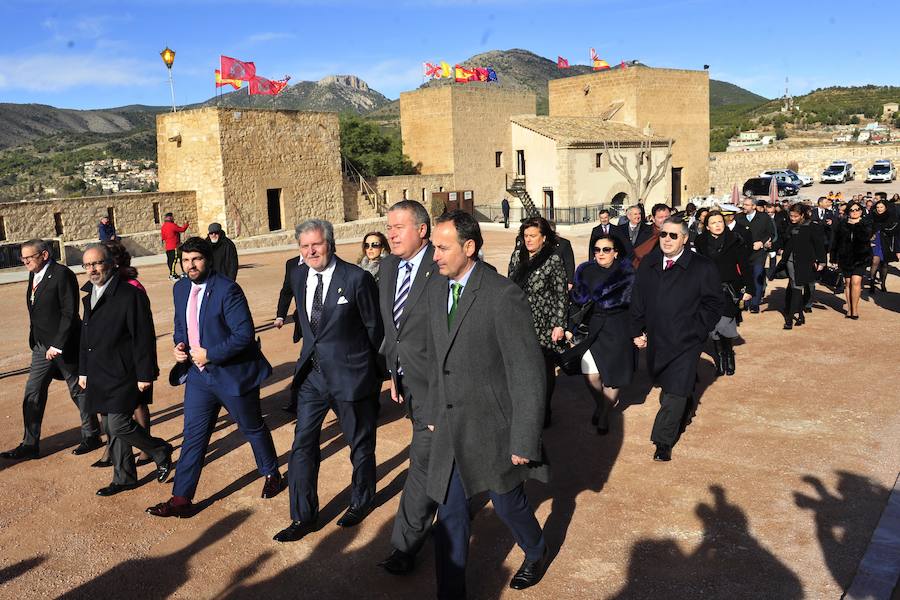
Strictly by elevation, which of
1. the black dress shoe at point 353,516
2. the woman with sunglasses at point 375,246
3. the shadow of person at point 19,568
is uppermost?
the woman with sunglasses at point 375,246

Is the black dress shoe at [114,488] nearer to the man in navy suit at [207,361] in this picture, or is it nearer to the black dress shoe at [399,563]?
the man in navy suit at [207,361]

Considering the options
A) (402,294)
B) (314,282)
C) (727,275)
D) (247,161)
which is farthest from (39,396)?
(247,161)

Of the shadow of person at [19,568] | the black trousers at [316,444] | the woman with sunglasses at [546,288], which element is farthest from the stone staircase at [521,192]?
the shadow of person at [19,568]

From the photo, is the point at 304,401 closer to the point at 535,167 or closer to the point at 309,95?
the point at 535,167

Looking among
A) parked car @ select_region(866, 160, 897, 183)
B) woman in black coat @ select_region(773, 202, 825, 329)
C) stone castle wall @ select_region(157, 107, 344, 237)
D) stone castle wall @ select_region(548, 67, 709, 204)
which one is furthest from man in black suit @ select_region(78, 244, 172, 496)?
parked car @ select_region(866, 160, 897, 183)

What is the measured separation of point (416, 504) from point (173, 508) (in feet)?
5.79

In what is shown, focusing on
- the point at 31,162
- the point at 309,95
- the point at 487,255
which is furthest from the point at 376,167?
Answer: the point at 309,95

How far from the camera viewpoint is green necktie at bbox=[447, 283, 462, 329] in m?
3.60

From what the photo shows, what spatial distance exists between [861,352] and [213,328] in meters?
7.15

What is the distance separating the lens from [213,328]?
15.8 ft

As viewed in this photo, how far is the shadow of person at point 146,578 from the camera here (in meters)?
4.00

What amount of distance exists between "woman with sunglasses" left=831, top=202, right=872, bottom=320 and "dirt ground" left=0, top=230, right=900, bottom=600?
325 cm

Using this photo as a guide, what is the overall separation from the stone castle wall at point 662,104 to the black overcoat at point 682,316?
117 ft

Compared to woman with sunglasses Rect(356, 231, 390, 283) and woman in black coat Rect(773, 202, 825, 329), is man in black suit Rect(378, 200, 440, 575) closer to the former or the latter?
woman with sunglasses Rect(356, 231, 390, 283)
